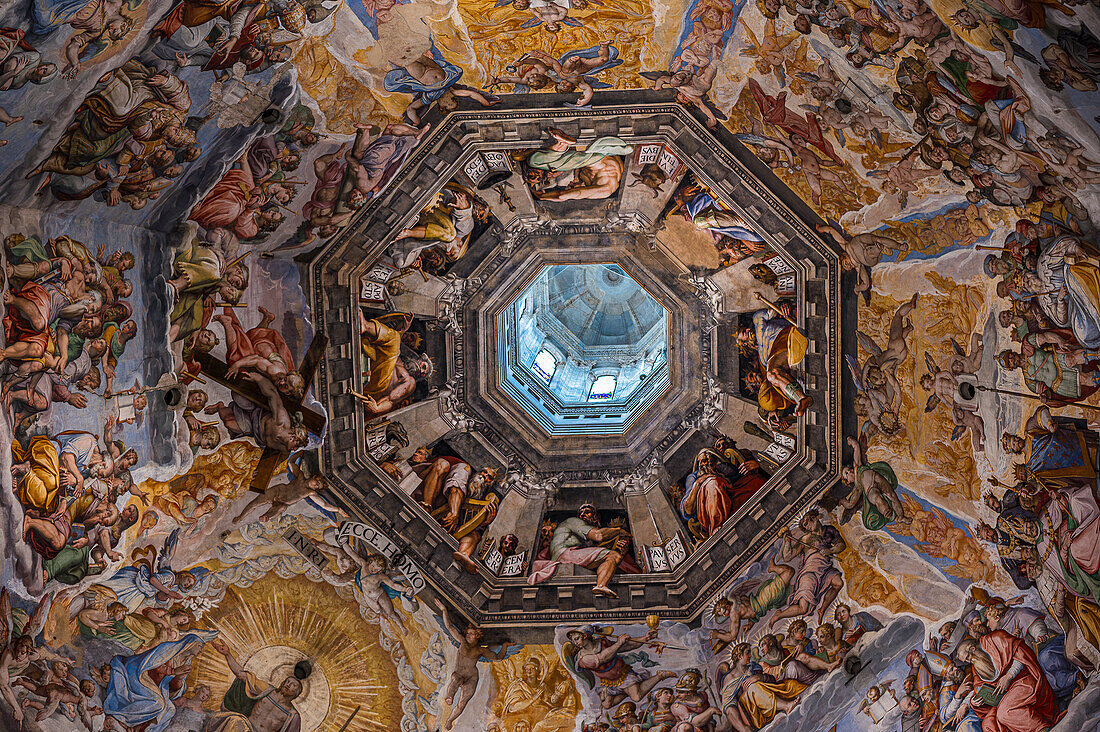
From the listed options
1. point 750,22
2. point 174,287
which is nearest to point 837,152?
point 750,22

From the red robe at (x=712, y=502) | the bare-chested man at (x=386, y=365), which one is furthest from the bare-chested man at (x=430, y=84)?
the red robe at (x=712, y=502)

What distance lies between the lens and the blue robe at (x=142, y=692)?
1119 cm

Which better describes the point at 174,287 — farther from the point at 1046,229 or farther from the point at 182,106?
the point at 1046,229

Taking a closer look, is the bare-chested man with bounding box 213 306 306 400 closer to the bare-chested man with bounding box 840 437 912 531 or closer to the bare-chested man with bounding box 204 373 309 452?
the bare-chested man with bounding box 204 373 309 452

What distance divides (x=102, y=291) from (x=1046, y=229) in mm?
11124

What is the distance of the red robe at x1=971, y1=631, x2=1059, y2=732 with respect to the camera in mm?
10312

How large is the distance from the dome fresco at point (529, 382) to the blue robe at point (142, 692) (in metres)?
0.06

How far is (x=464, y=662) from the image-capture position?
533 inches

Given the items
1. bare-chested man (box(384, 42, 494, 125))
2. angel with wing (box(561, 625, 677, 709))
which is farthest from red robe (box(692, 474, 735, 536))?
bare-chested man (box(384, 42, 494, 125))

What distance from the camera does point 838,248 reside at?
12.2 m

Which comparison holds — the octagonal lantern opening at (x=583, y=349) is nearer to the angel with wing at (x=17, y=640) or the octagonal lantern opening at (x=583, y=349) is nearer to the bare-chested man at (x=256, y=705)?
the bare-chested man at (x=256, y=705)

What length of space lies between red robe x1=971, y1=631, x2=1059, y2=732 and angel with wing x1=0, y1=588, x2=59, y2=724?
11.8 m

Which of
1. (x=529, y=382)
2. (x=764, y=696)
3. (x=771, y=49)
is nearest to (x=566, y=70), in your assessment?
(x=771, y=49)

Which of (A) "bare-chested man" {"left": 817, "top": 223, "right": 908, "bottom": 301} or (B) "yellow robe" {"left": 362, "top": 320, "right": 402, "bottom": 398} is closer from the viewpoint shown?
(A) "bare-chested man" {"left": 817, "top": 223, "right": 908, "bottom": 301}
